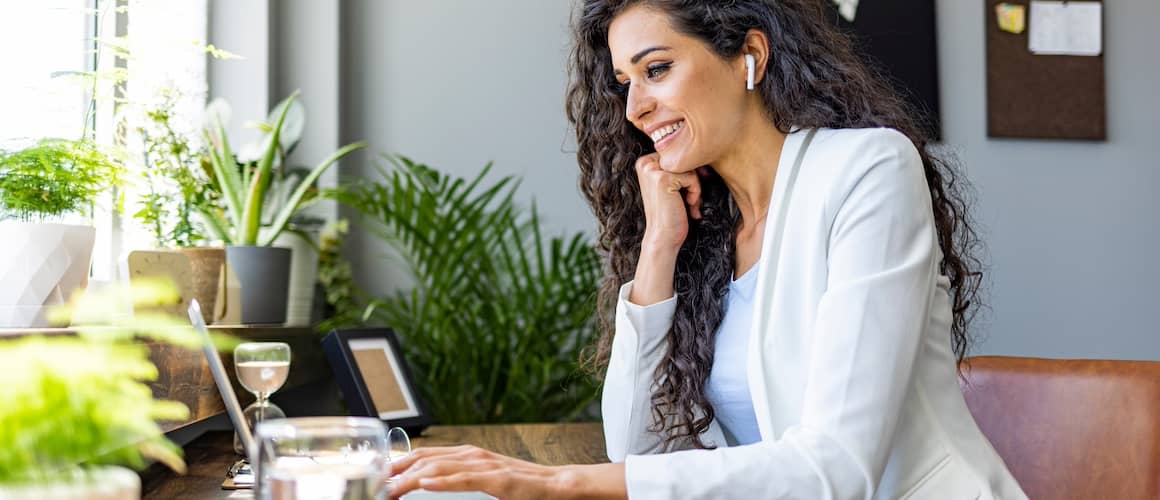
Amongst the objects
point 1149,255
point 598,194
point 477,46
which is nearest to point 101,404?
point 598,194

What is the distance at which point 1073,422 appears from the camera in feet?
5.21

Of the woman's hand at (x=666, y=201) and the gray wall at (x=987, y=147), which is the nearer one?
the woman's hand at (x=666, y=201)

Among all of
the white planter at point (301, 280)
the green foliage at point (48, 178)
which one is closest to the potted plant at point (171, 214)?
the green foliage at point (48, 178)

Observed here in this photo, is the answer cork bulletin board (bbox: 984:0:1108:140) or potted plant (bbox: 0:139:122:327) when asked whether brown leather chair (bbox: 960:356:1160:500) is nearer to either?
potted plant (bbox: 0:139:122:327)

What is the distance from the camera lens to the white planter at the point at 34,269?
1.33m

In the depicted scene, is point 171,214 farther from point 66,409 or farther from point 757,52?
point 66,409

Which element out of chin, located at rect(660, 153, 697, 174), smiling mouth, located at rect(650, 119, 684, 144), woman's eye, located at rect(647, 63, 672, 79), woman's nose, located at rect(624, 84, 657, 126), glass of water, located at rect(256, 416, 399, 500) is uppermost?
woman's eye, located at rect(647, 63, 672, 79)

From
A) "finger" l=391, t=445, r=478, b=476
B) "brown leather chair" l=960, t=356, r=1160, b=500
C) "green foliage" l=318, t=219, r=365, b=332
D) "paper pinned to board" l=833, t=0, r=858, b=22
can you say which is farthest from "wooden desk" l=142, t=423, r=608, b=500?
"paper pinned to board" l=833, t=0, r=858, b=22

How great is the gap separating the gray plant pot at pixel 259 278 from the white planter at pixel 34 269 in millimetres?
1106

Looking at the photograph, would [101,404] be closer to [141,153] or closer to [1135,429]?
[1135,429]

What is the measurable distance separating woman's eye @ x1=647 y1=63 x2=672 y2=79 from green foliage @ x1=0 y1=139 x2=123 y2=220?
806 millimetres

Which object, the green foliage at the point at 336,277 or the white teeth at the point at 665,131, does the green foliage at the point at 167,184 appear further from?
the white teeth at the point at 665,131

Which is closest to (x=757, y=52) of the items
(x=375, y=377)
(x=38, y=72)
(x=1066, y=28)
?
(x=375, y=377)

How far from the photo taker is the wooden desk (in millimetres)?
1508
